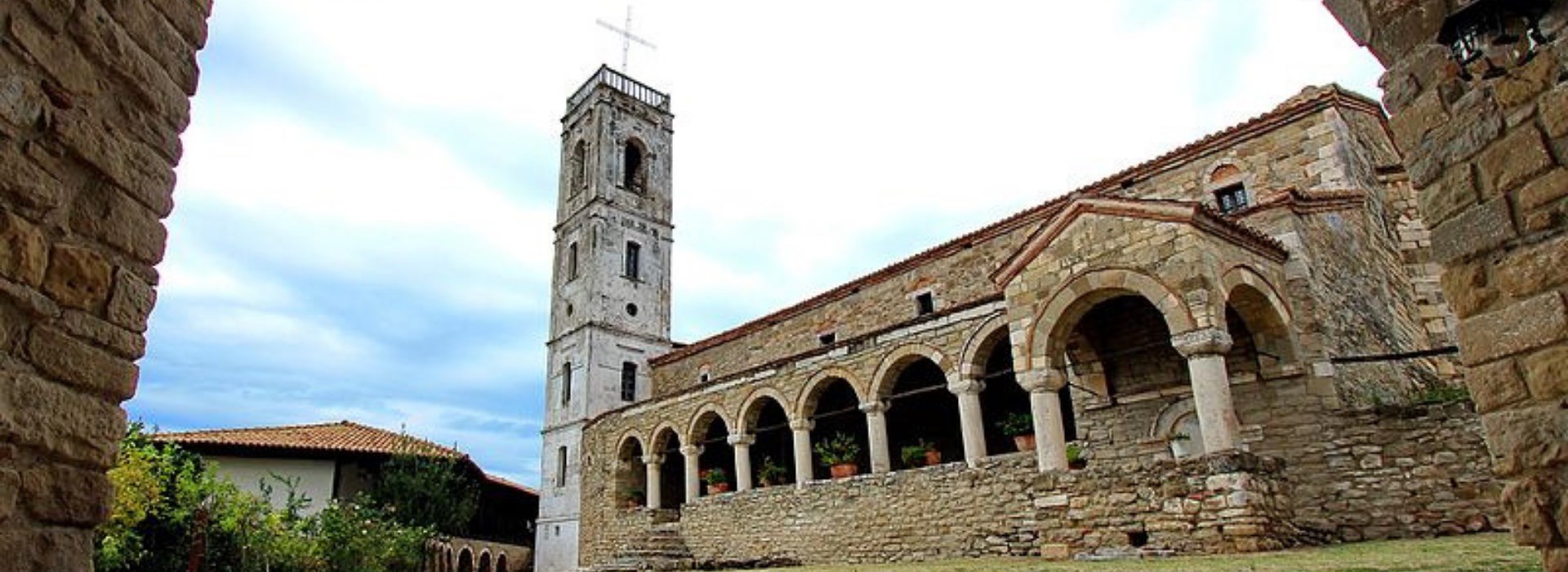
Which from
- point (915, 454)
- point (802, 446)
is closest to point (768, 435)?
point (802, 446)

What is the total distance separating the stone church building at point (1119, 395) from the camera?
30.2ft

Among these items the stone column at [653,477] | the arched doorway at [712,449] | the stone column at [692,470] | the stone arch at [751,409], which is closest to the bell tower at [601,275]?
the stone column at [653,477]

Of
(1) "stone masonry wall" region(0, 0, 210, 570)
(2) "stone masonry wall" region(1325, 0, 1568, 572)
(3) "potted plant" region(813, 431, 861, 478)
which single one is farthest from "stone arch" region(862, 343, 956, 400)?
(1) "stone masonry wall" region(0, 0, 210, 570)

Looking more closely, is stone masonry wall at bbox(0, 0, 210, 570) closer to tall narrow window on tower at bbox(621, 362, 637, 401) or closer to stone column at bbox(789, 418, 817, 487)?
stone column at bbox(789, 418, 817, 487)

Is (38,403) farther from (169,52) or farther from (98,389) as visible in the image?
(169,52)

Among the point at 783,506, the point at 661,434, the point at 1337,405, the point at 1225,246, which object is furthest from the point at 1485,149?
the point at 661,434

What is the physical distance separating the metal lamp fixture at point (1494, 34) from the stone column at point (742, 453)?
15675 millimetres

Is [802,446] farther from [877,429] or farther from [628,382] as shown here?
[628,382]

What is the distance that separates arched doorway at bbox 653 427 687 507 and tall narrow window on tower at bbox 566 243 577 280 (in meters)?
8.96

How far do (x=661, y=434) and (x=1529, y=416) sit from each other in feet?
61.9

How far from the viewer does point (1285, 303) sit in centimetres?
1052

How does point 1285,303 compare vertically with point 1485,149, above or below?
above

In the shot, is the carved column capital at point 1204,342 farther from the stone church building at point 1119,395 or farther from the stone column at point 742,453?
the stone column at point 742,453

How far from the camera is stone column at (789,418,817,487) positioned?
16.1m
